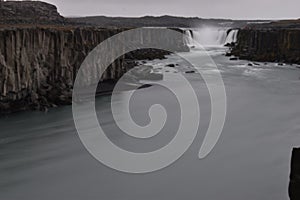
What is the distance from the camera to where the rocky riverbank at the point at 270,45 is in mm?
34219

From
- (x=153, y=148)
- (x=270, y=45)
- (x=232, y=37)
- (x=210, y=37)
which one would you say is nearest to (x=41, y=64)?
(x=153, y=148)

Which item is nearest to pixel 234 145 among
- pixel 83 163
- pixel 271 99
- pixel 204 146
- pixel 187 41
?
pixel 204 146

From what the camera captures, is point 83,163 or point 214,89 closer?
point 83,163

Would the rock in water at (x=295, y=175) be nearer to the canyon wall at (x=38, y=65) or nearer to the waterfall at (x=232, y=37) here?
the canyon wall at (x=38, y=65)

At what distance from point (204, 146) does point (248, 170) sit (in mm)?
2135

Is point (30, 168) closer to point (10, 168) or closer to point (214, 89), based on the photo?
point (10, 168)

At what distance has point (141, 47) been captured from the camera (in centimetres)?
3522

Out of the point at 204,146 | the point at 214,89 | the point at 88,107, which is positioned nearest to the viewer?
the point at 204,146

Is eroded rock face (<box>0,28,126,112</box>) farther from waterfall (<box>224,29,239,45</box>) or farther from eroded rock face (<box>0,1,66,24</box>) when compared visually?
waterfall (<box>224,29,239,45</box>)

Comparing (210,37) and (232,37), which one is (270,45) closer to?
(232,37)

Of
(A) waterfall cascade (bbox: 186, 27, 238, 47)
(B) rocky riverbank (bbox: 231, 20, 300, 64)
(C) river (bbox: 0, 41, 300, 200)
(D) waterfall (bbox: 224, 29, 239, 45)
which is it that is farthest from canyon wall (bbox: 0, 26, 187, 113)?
(D) waterfall (bbox: 224, 29, 239, 45)

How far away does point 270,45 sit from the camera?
1448 inches

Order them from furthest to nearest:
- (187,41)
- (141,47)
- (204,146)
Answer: (187,41), (141,47), (204,146)

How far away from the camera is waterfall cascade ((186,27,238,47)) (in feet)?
155
